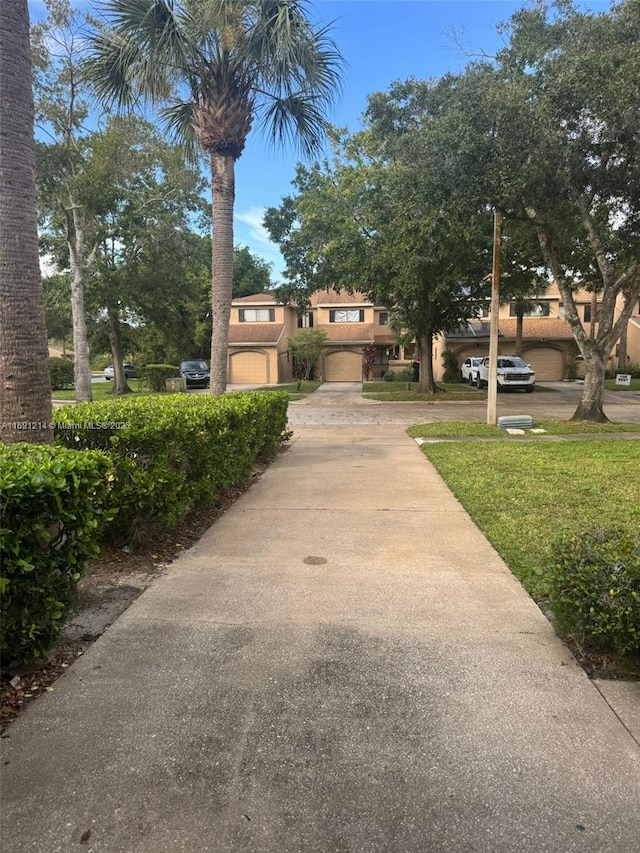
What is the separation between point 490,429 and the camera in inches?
521

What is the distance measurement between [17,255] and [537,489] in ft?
20.4

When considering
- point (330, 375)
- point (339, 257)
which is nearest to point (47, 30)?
point (339, 257)

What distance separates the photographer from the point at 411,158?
13.5 meters

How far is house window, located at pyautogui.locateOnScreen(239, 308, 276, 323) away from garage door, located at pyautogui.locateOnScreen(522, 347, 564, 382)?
673 inches

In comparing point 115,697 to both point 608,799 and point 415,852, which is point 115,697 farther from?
point 608,799

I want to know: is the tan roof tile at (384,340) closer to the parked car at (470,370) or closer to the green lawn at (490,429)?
the parked car at (470,370)

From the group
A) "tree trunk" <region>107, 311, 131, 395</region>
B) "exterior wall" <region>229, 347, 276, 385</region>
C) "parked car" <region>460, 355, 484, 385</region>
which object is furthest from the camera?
"exterior wall" <region>229, 347, 276, 385</region>

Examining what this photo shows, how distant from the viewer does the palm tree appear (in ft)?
26.1

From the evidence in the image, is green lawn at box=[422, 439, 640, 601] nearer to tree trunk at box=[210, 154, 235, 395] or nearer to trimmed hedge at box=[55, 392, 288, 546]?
trimmed hedge at box=[55, 392, 288, 546]

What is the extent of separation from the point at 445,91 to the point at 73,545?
15.8 metres

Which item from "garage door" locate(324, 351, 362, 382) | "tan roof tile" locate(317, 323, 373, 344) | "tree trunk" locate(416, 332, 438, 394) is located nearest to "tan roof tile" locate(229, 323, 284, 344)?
"tan roof tile" locate(317, 323, 373, 344)

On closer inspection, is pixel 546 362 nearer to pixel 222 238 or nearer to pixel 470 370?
pixel 470 370

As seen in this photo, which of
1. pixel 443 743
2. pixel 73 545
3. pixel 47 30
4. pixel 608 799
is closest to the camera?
pixel 608 799

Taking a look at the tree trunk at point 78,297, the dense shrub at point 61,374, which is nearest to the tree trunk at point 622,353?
the tree trunk at point 78,297
